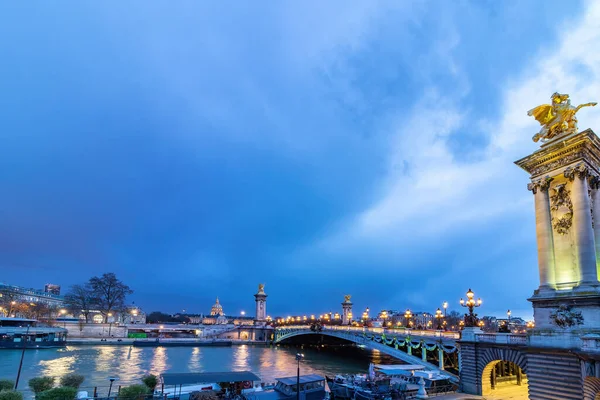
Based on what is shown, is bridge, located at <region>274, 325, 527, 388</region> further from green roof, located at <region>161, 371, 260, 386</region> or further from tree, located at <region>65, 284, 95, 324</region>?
tree, located at <region>65, 284, 95, 324</region>

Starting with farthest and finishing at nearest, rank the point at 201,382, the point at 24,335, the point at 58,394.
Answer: the point at 24,335 → the point at 201,382 → the point at 58,394

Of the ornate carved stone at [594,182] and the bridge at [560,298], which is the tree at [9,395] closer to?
the bridge at [560,298]

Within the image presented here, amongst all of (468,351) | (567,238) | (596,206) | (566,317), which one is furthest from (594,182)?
(468,351)

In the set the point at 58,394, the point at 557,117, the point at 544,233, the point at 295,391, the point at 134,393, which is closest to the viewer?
the point at 58,394

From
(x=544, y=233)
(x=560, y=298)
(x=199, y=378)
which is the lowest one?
(x=199, y=378)

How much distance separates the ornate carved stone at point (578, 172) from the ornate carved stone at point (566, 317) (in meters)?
7.41

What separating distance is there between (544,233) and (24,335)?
76.9 metres

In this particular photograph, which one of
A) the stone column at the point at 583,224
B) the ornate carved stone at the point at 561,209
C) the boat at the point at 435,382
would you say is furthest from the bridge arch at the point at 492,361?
the ornate carved stone at the point at 561,209

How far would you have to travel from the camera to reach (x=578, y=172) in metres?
23.3

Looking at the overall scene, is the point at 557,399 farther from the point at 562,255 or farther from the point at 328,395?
the point at 328,395

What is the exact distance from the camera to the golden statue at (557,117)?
2483cm

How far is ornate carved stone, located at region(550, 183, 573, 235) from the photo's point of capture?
23.7 metres

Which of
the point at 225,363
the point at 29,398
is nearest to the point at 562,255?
the point at 29,398

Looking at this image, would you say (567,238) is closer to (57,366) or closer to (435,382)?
(435,382)
